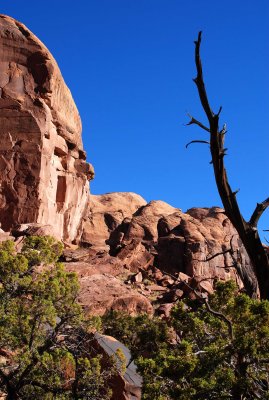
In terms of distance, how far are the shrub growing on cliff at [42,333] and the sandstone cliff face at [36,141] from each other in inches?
879

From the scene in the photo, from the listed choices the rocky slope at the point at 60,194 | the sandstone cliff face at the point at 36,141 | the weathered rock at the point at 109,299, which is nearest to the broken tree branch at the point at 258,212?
the weathered rock at the point at 109,299

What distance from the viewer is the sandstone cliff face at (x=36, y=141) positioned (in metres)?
37.6

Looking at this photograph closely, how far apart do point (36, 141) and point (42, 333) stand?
26.2m

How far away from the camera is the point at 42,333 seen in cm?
1414

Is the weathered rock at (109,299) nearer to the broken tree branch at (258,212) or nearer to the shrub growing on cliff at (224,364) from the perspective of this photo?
the shrub growing on cliff at (224,364)

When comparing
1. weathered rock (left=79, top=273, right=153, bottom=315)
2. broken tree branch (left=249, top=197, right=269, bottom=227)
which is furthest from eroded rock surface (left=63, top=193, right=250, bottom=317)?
broken tree branch (left=249, top=197, right=269, bottom=227)

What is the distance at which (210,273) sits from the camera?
157ft

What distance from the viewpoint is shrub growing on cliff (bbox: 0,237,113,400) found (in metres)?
12.9

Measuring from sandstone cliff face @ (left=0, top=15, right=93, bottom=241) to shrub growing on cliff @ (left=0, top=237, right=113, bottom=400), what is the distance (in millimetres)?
22334

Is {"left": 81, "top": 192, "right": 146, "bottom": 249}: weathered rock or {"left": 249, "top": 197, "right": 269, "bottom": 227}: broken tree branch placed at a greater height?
{"left": 81, "top": 192, "right": 146, "bottom": 249}: weathered rock

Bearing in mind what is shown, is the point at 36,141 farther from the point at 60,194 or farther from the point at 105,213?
the point at 105,213

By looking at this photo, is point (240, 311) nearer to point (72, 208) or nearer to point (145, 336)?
point (145, 336)

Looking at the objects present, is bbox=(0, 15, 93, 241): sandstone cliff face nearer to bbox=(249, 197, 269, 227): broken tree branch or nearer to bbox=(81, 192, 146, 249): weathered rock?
bbox=(81, 192, 146, 249): weathered rock

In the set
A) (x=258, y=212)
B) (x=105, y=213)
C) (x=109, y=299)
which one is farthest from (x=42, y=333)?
(x=105, y=213)
